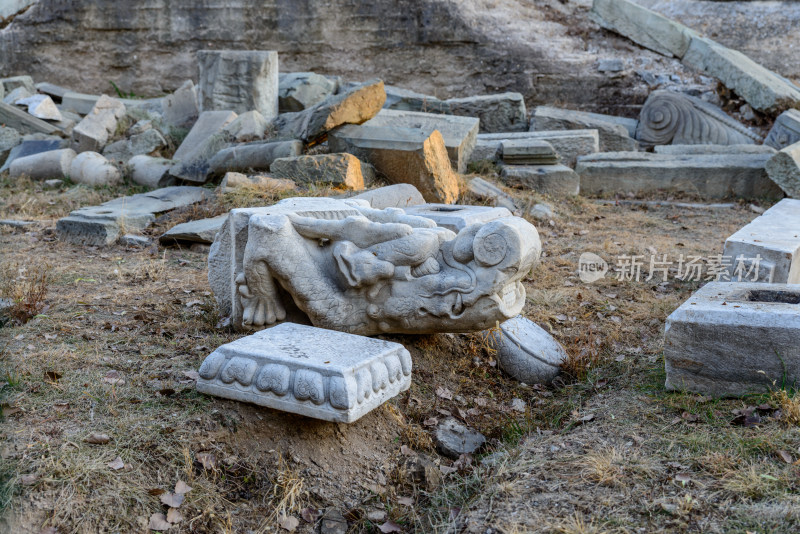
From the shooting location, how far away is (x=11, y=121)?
11.3 meters

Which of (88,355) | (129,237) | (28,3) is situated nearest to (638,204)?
(129,237)

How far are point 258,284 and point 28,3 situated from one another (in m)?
13.3

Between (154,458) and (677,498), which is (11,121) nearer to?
(154,458)

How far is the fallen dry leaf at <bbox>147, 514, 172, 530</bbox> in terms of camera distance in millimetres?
2717

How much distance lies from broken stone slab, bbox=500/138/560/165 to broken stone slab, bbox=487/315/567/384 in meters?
5.32

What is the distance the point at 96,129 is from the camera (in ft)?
34.6

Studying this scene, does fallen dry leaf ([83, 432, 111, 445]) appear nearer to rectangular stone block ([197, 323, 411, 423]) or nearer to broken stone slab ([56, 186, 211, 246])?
rectangular stone block ([197, 323, 411, 423])

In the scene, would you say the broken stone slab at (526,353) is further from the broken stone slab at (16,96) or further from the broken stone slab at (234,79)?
the broken stone slab at (16,96)

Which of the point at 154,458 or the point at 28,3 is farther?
the point at 28,3

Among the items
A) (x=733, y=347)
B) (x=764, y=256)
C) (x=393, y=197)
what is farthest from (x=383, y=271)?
(x=393, y=197)

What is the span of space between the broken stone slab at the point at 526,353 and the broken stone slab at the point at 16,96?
34.7 ft

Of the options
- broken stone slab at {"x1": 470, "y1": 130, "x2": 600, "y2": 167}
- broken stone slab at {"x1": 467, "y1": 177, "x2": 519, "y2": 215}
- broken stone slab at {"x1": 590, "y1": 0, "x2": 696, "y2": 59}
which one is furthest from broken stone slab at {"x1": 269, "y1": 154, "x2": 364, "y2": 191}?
broken stone slab at {"x1": 590, "y1": 0, "x2": 696, "y2": 59}

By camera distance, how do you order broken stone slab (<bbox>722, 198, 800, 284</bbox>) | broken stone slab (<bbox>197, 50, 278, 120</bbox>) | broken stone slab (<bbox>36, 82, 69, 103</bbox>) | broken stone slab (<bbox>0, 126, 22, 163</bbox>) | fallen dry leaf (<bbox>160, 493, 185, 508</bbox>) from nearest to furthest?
1. fallen dry leaf (<bbox>160, 493, 185, 508</bbox>)
2. broken stone slab (<bbox>722, 198, 800, 284</bbox>)
3. broken stone slab (<bbox>197, 50, 278, 120</bbox>)
4. broken stone slab (<bbox>0, 126, 22, 163</bbox>)
5. broken stone slab (<bbox>36, 82, 69, 103</bbox>)

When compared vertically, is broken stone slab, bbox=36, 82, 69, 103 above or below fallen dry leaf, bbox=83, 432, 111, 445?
below
